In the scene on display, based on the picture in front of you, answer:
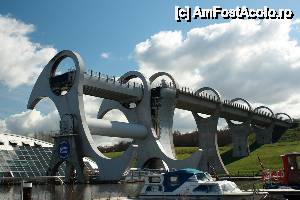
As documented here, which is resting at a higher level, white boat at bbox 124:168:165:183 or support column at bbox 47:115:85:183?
support column at bbox 47:115:85:183

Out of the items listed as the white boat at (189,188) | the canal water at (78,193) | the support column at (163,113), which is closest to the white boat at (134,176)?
the support column at (163,113)

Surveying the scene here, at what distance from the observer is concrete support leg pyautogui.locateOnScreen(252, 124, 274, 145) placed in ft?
422

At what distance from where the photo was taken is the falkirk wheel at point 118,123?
66750 mm

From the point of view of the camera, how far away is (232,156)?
114 meters

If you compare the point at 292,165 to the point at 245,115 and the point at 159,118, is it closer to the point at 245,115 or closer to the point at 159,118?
the point at 159,118

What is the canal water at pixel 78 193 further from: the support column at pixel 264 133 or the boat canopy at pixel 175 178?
the support column at pixel 264 133

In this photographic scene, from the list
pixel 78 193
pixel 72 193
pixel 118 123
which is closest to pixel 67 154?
pixel 118 123

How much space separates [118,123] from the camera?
2766 inches

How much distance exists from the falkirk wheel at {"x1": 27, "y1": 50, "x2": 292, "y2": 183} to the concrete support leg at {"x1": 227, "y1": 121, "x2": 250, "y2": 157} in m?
20.0

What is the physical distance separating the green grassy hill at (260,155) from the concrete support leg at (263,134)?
220 cm

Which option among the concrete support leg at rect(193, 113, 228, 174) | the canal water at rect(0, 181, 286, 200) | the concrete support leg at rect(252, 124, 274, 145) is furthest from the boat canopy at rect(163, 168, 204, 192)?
the concrete support leg at rect(252, 124, 274, 145)

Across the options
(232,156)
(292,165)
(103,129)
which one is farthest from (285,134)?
(292,165)

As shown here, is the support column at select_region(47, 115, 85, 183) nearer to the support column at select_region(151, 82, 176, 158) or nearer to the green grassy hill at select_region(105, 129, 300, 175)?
the support column at select_region(151, 82, 176, 158)

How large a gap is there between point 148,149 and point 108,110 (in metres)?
13.4
